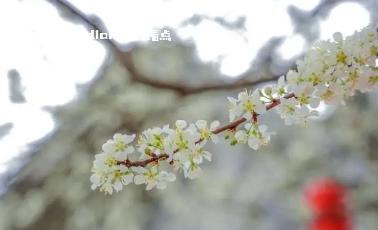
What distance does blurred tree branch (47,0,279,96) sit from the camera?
983mm

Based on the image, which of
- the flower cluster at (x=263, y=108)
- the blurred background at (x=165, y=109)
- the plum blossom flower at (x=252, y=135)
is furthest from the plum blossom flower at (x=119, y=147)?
the blurred background at (x=165, y=109)

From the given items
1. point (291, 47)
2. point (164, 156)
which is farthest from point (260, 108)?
point (291, 47)

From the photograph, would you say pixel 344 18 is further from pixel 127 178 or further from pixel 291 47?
pixel 127 178

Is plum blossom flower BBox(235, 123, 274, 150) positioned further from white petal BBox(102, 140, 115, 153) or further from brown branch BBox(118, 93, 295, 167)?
white petal BBox(102, 140, 115, 153)

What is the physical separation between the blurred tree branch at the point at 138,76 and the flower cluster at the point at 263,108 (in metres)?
0.39

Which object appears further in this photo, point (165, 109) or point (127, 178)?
point (165, 109)

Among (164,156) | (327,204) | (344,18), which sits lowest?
(327,204)

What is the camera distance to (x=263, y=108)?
0.60 meters

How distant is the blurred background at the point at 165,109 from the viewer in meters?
0.99

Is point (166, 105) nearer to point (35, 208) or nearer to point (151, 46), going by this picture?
point (151, 46)

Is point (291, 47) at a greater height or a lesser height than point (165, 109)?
greater

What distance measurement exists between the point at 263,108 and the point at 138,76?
19.2 inches

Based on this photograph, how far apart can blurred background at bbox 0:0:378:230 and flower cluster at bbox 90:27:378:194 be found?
411 millimetres

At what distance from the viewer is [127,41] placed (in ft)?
3.30
